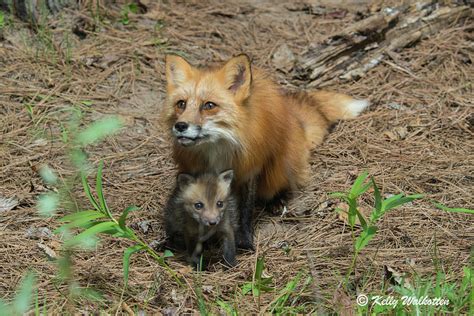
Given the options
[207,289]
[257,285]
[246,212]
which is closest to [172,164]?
[246,212]

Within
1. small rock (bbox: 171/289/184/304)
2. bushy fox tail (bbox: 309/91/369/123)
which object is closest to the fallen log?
bushy fox tail (bbox: 309/91/369/123)

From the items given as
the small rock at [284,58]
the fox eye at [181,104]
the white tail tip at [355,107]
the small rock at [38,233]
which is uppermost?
the fox eye at [181,104]

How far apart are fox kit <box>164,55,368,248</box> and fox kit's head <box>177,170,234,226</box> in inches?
6.3

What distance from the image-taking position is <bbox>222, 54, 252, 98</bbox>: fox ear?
15.7 feet

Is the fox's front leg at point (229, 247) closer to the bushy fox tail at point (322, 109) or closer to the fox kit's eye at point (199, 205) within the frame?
the fox kit's eye at point (199, 205)

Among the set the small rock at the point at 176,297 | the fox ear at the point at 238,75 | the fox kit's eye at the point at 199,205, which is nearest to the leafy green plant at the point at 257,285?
the small rock at the point at 176,297

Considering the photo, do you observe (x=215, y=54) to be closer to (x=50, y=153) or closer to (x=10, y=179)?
(x=50, y=153)

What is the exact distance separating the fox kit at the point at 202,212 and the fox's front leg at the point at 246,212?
0.13 metres

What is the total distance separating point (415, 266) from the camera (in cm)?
450

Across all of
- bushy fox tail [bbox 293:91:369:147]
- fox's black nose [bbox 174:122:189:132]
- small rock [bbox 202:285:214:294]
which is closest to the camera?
small rock [bbox 202:285:214:294]

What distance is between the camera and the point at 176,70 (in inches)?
198

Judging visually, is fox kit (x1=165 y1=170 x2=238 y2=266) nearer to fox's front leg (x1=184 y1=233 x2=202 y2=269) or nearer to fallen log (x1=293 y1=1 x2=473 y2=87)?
fox's front leg (x1=184 y1=233 x2=202 y2=269)

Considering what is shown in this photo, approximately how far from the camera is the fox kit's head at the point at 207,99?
15.2 ft

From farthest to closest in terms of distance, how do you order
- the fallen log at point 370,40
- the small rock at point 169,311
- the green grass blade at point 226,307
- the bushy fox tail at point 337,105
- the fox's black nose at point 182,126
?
the fallen log at point 370,40 → the bushy fox tail at point 337,105 → the fox's black nose at point 182,126 → the small rock at point 169,311 → the green grass blade at point 226,307
